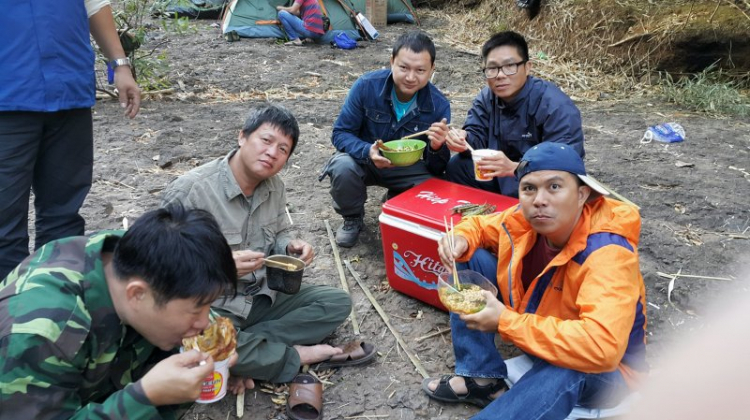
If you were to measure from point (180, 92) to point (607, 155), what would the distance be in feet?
15.7

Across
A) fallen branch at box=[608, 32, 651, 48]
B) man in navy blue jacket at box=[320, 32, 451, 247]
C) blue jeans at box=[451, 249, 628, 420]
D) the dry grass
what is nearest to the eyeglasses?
man in navy blue jacket at box=[320, 32, 451, 247]

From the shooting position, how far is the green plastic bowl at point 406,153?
Result: 3.92m

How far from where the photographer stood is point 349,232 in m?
4.31

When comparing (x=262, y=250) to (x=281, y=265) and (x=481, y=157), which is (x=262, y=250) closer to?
(x=281, y=265)

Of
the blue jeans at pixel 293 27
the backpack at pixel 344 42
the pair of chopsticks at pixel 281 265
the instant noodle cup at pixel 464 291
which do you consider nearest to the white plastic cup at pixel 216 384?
the pair of chopsticks at pixel 281 265

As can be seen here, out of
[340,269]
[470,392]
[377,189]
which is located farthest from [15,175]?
[377,189]

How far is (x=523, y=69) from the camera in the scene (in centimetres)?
386

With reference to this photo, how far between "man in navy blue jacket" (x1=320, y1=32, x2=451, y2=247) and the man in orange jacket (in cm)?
146

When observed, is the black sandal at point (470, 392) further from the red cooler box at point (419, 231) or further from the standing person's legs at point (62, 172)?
the standing person's legs at point (62, 172)

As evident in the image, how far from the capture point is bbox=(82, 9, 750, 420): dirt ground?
10.5ft

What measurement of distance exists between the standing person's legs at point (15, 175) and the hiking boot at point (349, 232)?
6.50ft

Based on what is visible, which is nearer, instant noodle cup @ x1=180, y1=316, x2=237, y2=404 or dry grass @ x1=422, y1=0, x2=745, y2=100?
instant noodle cup @ x1=180, y1=316, x2=237, y2=404

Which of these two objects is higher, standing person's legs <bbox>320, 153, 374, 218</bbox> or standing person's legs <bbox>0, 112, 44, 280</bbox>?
standing person's legs <bbox>0, 112, 44, 280</bbox>

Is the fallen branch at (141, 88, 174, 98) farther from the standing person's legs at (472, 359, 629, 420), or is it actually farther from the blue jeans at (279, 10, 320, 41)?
the standing person's legs at (472, 359, 629, 420)
